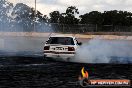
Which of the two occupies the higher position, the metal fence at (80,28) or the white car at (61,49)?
the metal fence at (80,28)

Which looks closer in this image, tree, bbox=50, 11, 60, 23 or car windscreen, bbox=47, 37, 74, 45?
car windscreen, bbox=47, 37, 74, 45

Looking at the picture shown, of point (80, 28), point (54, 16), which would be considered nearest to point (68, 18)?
point (54, 16)

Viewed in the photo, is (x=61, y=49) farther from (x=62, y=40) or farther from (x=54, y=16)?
(x=54, y=16)

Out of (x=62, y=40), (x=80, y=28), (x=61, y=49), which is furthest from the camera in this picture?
(x=80, y=28)

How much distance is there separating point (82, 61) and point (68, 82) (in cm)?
1125

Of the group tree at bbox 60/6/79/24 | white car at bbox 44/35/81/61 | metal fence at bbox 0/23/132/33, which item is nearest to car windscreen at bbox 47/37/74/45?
white car at bbox 44/35/81/61

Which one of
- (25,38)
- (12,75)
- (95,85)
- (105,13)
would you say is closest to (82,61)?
(12,75)

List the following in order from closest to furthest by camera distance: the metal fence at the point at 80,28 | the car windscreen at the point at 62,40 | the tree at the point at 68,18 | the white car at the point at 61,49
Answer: the white car at the point at 61,49
the car windscreen at the point at 62,40
the metal fence at the point at 80,28
the tree at the point at 68,18

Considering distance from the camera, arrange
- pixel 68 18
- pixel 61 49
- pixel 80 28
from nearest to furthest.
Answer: pixel 61 49
pixel 80 28
pixel 68 18

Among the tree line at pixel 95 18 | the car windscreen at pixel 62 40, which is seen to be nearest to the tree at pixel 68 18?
the tree line at pixel 95 18

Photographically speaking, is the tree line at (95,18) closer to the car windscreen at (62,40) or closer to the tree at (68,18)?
the tree at (68,18)

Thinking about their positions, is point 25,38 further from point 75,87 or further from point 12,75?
point 75,87

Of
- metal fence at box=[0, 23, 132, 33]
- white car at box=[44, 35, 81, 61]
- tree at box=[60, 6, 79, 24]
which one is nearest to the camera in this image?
white car at box=[44, 35, 81, 61]

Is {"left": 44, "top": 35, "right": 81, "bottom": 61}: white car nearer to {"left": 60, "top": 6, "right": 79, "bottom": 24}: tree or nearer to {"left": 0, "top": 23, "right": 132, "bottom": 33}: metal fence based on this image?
{"left": 0, "top": 23, "right": 132, "bottom": 33}: metal fence
